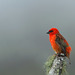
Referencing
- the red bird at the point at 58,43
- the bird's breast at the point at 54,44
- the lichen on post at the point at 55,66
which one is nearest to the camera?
the lichen on post at the point at 55,66

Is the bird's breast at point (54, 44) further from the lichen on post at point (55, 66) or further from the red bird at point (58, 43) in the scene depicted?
the lichen on post at point (55, 66)

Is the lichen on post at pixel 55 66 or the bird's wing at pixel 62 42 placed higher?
the bird's wing at pixel 62 42

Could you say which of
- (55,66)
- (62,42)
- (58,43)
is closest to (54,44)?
(58,43)

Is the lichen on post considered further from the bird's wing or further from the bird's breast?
the bird's breast

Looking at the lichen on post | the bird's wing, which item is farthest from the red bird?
the lichen on post

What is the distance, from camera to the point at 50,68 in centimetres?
637

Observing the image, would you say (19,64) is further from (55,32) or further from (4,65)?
(55,32)

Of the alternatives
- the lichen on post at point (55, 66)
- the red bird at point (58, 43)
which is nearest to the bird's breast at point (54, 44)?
the red bird at point (58, 43)

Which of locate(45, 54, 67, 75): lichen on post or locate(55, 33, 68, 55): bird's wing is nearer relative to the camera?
locate(45, 54, 67, 75): lichen on post

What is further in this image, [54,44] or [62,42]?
[54,44]

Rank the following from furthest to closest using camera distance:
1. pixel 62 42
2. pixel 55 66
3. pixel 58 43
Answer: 1. pixel 58 43
2. pixel 62 42
3. pixel 55 66

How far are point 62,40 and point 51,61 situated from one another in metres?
1.82

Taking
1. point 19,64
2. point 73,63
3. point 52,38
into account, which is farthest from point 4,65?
point 52,38

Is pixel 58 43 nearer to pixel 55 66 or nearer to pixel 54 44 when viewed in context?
pixel 54 44
